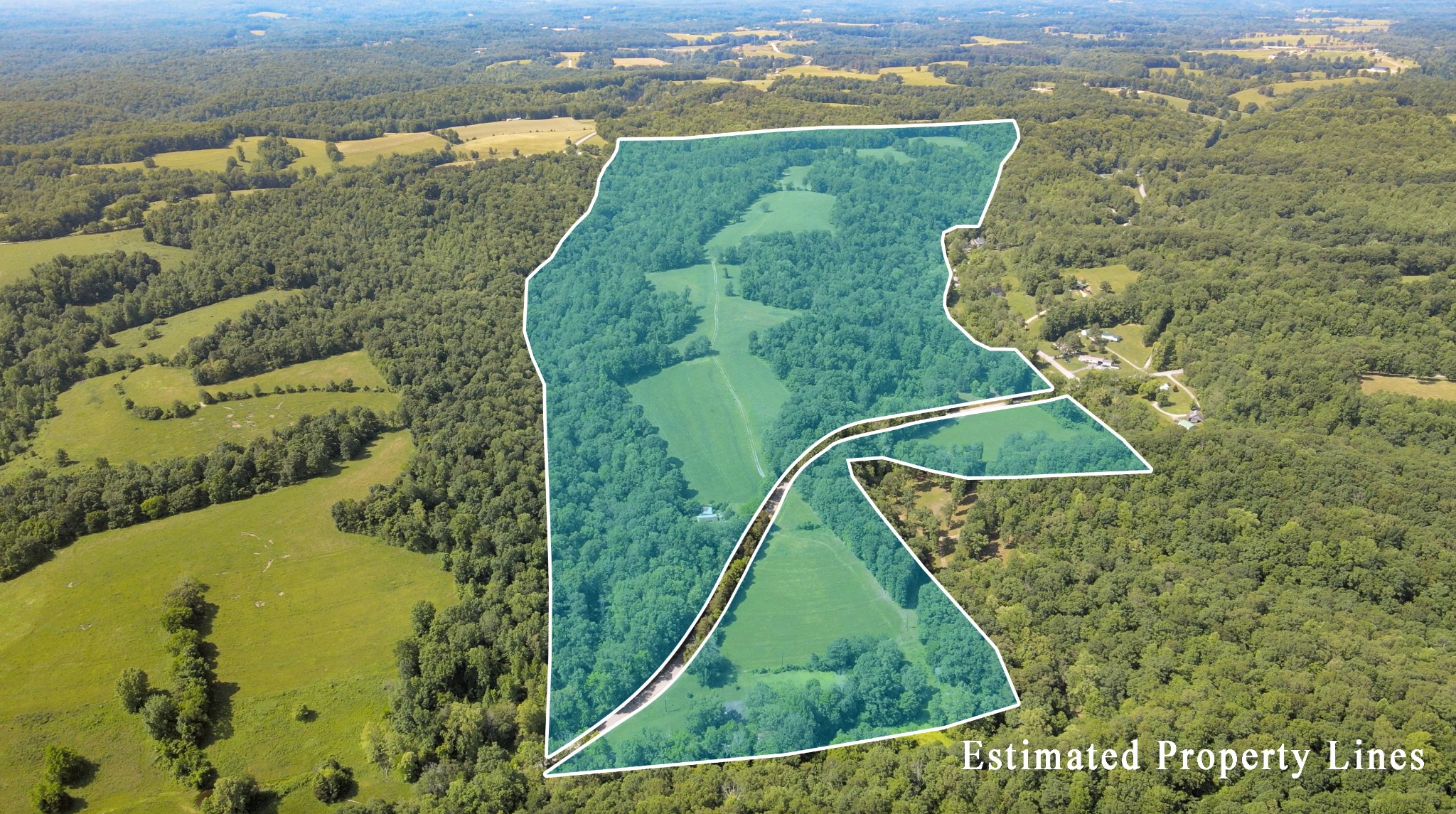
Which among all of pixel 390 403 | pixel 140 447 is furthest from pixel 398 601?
pixel 140 447

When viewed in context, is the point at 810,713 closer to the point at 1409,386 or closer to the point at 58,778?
the point at 58,778

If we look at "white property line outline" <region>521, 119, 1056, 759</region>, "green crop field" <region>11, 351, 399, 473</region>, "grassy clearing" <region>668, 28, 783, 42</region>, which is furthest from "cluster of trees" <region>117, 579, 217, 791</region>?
"grassy clearing" <region>668, 28, 783, 42</region>

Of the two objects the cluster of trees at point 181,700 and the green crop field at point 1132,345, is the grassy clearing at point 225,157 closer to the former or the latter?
the cluster of trees at point 181,700

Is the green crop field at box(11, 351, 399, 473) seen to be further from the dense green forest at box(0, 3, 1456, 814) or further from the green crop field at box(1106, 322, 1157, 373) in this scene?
the green crop field at box(1106, 322, 1157, 373)

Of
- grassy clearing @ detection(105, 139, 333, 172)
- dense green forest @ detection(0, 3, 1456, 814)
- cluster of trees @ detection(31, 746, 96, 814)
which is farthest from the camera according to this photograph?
grassy clearing @ detection(105, 139, 333, 172)

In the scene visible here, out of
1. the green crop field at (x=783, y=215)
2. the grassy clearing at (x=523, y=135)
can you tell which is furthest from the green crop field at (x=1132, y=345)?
the green crop field at (x=783, y=215)
